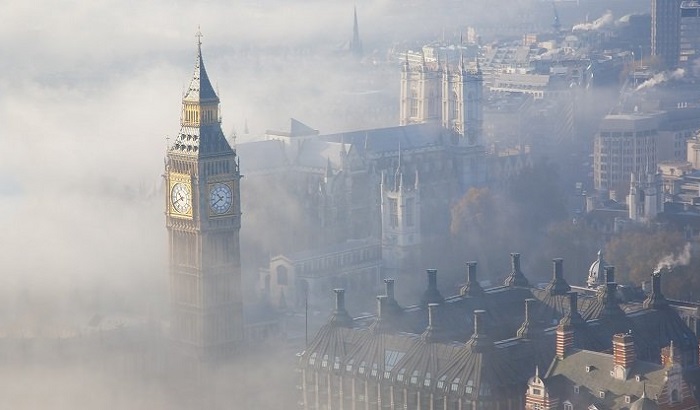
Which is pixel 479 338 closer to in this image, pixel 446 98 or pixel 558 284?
pixel 558 284

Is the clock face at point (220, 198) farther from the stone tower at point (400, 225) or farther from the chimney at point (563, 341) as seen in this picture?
the stone tower at point (400, 225)

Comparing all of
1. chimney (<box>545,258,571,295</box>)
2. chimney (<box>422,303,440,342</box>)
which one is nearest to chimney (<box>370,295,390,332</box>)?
chimney (<box>422,303,440,342</box>)

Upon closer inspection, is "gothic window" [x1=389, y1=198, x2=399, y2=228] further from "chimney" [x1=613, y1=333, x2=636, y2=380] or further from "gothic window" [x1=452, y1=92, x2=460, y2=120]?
"chimney" [x1=613, y1=333, x2=636, y2=380]

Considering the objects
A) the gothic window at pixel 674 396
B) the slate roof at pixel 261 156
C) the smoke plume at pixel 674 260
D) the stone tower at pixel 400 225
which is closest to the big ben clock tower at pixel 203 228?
the gothic window at pixel 674 396

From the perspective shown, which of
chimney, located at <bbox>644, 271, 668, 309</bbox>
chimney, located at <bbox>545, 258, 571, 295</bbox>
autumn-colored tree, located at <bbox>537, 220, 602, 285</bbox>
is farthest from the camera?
autumn-colored tree, located at <bbox>537, 220, 602, 285</bbox>

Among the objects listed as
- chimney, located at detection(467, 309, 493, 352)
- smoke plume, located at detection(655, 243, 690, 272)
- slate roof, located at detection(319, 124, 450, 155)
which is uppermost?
slate roof, located at detection(319, 124, 450, 155)

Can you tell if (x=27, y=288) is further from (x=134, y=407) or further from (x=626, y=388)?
(x=626, y=388)

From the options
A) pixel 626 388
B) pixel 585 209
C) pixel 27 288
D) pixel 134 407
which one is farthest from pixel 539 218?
pixel 626 388
